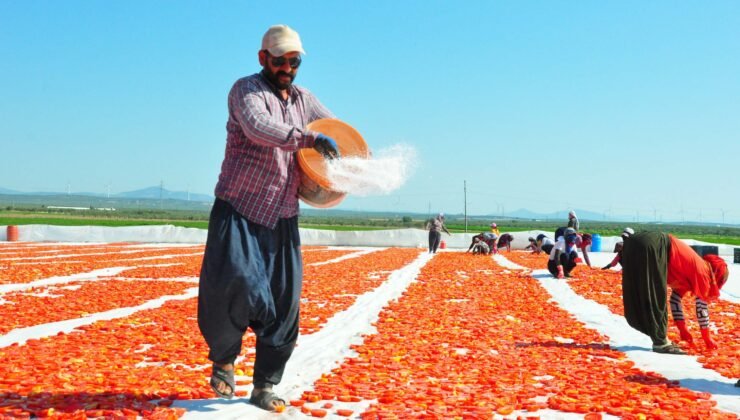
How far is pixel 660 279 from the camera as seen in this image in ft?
20.5

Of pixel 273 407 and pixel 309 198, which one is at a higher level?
pixel 309 198

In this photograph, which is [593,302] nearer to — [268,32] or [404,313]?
[404,313]

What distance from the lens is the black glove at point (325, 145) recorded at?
136 inches

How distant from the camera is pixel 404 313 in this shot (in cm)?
898

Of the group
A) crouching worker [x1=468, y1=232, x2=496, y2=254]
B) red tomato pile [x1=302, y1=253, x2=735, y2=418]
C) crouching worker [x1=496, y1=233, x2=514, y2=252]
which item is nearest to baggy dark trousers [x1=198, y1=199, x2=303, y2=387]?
red tomato pile [x1=302, y1=253, x2=735, y2=418]

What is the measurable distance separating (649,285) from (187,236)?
33.8 m

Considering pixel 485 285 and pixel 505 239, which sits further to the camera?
pixel 505 239

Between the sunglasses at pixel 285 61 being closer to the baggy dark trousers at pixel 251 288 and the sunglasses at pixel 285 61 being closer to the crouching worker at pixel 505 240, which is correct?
the baggy dark trousers at pixel 251 288

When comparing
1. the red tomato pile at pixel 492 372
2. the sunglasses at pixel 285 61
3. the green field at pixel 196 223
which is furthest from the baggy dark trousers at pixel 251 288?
the green field at pixel 196 223

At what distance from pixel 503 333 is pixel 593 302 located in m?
4.06

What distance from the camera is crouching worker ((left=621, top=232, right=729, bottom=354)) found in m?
6.26

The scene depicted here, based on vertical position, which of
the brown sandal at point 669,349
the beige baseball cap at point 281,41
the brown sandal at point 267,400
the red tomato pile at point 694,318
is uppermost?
the beige baseball cap at point 281,41

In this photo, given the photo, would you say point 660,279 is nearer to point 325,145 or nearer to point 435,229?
point 325,145

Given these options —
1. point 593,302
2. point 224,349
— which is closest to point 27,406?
point 224,349
